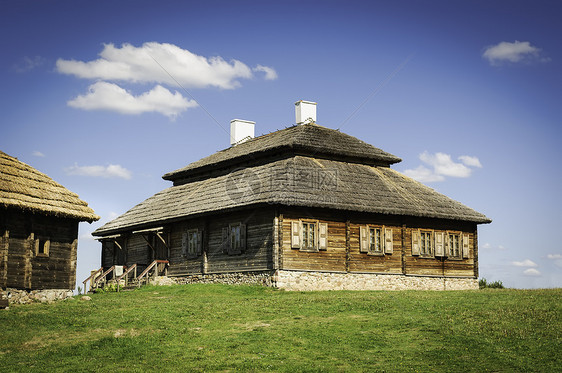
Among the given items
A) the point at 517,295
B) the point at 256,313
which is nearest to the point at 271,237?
the point at 256,313

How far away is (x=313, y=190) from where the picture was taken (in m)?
30.8

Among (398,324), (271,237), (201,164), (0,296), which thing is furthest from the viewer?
(201,164)

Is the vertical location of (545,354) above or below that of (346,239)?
below

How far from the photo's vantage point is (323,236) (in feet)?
101

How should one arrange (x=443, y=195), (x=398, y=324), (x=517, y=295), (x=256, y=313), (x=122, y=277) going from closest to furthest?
(x=398, y=324) < (x=256, y=313) < (x=517, y=295) < (x=122, y=277) < (x=443, y=195)

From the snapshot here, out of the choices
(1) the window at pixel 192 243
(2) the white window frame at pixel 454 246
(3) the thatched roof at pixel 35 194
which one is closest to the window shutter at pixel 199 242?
(1) the window at pixel 192 243

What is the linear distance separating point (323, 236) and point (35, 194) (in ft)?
41.0

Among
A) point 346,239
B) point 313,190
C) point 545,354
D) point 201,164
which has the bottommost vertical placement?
point 545,354

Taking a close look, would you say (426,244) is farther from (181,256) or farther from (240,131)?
(240,131)

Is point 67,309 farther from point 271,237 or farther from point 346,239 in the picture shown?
point 346,239

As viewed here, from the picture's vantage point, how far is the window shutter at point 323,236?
30.5 meters

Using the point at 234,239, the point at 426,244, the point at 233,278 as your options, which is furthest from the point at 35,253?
the point at 426,244

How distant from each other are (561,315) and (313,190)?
13080 millimetres

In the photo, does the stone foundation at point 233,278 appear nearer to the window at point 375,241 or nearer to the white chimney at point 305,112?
the window at point 375,241
